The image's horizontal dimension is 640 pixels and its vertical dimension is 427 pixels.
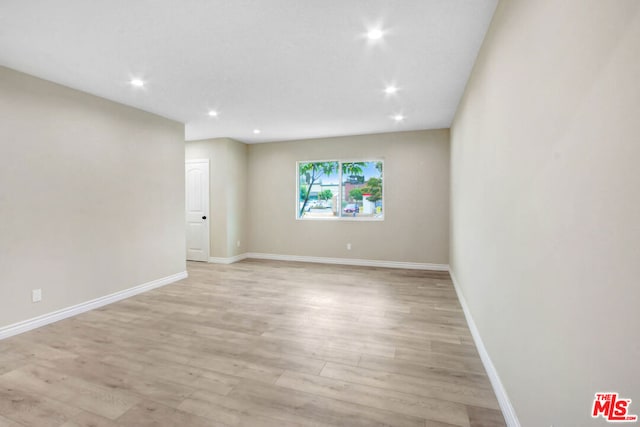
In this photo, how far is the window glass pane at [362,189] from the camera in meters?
5.98

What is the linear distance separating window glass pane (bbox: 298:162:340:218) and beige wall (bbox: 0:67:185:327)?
8.66ft

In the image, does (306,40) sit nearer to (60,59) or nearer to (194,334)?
(60,59)

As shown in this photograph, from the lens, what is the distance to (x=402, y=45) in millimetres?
2518

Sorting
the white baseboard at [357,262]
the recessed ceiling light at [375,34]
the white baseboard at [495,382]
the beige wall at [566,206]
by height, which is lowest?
the white baseboard at [495,382]

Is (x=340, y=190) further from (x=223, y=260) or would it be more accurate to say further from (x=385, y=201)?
(x=223, y=260)

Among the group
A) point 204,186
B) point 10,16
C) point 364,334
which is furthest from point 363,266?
point 10,16

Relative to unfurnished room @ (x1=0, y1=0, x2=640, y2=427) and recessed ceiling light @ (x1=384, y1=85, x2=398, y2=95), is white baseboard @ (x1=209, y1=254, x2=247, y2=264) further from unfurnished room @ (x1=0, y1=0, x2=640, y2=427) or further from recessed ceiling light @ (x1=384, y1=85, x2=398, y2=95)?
recessed ceiling light @ (x1=384, y1=85, x2=398, y2=95)

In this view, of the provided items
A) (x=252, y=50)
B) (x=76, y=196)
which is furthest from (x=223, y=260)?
(x=252, y=50)

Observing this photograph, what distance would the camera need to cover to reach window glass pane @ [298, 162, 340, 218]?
632 cm

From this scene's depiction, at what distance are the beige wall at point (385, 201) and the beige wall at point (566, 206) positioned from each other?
3.67 meters

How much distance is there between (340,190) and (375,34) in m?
4.00

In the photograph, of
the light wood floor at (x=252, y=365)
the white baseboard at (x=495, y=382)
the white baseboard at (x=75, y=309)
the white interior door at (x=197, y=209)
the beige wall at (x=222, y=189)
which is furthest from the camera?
the white interior door at (x=197, y=209)

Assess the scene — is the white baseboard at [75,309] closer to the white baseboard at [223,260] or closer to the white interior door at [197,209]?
the white baseboard at [223,260]

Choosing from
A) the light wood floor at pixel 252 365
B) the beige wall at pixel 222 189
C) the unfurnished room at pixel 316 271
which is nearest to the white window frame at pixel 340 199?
the unfurnished room at pixel 316 271
